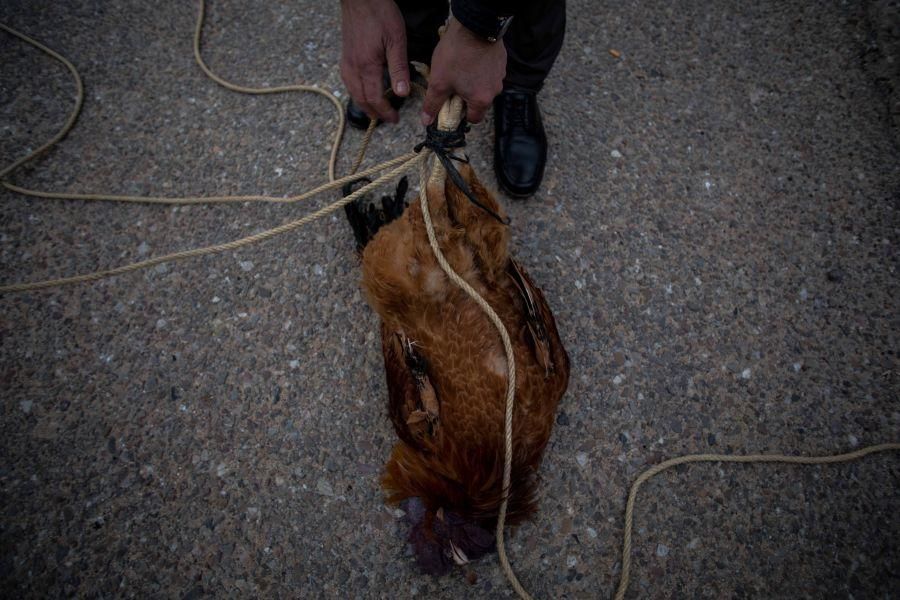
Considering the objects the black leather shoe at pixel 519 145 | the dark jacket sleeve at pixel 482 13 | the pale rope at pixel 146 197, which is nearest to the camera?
the dark jacket sleeve at pixel 482 13

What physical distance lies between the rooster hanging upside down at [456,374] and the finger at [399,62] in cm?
35

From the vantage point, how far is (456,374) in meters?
1.51

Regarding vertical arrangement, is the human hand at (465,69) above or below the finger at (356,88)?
above

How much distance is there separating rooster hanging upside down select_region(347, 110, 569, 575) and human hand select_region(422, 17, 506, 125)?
0.96 ft

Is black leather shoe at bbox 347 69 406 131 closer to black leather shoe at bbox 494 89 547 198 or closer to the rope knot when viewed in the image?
black leather shoe at bbox 494 89 547 198

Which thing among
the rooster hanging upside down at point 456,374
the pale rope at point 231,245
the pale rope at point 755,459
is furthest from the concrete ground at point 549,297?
the rooster hanging upside down at point 456,374

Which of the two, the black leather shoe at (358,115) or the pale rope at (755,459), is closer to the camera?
the pale rope at (755,459)

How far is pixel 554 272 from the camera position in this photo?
215 centimetres

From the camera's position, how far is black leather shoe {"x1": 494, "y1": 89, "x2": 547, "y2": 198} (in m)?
2.20

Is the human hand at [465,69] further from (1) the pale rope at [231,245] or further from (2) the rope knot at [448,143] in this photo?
(1) the pale rope at [231,245]

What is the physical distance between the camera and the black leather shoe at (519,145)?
2.20 meters

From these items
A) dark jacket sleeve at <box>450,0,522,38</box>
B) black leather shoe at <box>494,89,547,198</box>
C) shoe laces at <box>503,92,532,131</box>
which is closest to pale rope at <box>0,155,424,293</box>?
dark jacket sleeve at <box>450,0,522,38</box>

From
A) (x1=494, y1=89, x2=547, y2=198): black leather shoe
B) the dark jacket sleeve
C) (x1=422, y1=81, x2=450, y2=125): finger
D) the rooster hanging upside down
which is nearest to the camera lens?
the dark jacket sleeve

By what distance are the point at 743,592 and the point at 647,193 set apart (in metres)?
1.76
